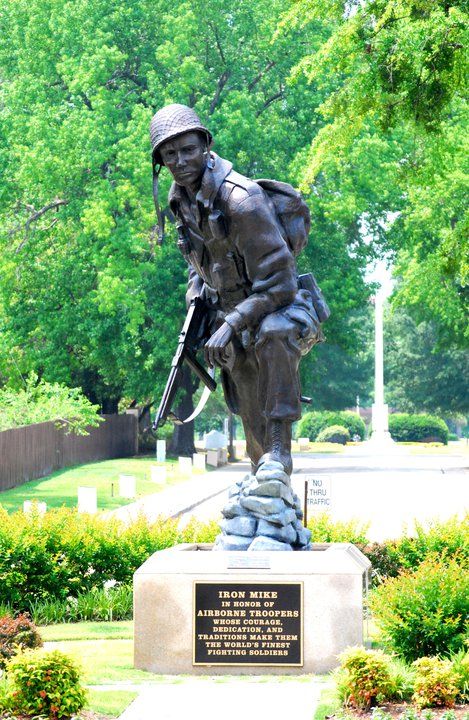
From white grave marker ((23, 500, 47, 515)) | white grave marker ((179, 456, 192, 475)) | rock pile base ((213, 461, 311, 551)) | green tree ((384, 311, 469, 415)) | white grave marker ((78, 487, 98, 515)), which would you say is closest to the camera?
rock pile base ((213, 461, 311, 551))

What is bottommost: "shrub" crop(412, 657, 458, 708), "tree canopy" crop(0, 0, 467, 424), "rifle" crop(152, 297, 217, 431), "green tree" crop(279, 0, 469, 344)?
"shrub" crop(412, 657, 458, 708)

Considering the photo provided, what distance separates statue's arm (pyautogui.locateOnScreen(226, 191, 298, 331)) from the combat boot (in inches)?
33.1

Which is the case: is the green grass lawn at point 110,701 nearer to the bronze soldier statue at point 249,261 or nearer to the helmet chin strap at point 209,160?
the bronze soldier statue at point 249,261

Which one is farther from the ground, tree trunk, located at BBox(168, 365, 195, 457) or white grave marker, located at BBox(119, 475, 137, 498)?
tree trunk, located at BBox(168, 365, 195, 457)

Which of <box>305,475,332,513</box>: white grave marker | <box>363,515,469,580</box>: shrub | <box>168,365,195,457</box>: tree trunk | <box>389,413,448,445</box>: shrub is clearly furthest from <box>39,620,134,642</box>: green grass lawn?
<box>389,413,448,445</box>: shrub

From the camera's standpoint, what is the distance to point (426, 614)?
9.01 metres

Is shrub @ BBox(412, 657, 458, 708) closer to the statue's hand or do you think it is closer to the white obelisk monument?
the statue's hand

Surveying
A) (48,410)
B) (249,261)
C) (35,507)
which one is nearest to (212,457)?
(48,410)

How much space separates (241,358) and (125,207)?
125 feet

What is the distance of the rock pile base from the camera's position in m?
10.1

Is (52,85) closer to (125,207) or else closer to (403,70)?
(125,207)

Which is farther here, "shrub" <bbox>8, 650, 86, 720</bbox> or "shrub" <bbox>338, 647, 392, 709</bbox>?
"shrub" <bbox>338, 647, 392, 709</bbox>

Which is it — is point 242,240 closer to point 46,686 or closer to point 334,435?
point 46,686

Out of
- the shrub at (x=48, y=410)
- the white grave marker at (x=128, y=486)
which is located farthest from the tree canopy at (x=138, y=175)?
the white grave marker at (x=128, y=486)
